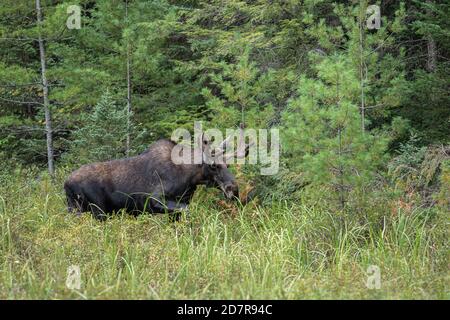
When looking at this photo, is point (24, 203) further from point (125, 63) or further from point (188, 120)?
point (125, 63)

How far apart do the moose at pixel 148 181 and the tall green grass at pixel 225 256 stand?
101 cm

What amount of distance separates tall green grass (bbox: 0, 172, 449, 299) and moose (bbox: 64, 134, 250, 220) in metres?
1.01

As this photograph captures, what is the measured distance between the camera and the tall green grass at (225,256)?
6.41 m

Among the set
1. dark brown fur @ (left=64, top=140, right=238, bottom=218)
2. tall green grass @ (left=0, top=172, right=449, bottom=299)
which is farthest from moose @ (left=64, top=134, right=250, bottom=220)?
tall green grass @ (left=0, top=172, right=449, bottom=299)

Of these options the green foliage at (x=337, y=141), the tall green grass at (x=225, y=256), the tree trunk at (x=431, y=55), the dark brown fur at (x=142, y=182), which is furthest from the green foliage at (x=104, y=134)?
the tree trunk at (x=431, y=55)

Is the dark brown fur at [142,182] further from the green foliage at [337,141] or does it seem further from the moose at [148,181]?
the green foliage at [337,141]

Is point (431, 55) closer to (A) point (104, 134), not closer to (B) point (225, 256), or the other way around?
(A) point (104, 134)

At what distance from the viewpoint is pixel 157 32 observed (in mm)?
15094

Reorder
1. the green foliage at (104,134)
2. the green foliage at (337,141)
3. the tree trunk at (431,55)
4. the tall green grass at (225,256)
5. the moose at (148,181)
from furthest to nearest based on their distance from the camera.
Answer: the green foliage at (104,134)
the tree trunk at (431,55)
the moose at (148,181)
the green foliage at (337,141)
the tall green grass at (225,256)

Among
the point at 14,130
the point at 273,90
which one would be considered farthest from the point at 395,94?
the point at 14,130

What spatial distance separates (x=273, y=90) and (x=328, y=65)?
450 cm

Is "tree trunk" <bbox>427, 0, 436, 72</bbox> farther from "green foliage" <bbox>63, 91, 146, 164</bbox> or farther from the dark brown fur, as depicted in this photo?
"green foliage" <bbox>63, 91, 146, 164</bbox>

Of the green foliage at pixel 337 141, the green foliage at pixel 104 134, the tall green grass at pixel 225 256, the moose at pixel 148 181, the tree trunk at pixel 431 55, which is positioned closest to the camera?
the tall green grass at pixel 225 256

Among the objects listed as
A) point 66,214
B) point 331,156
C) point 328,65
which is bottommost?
point 66,214
